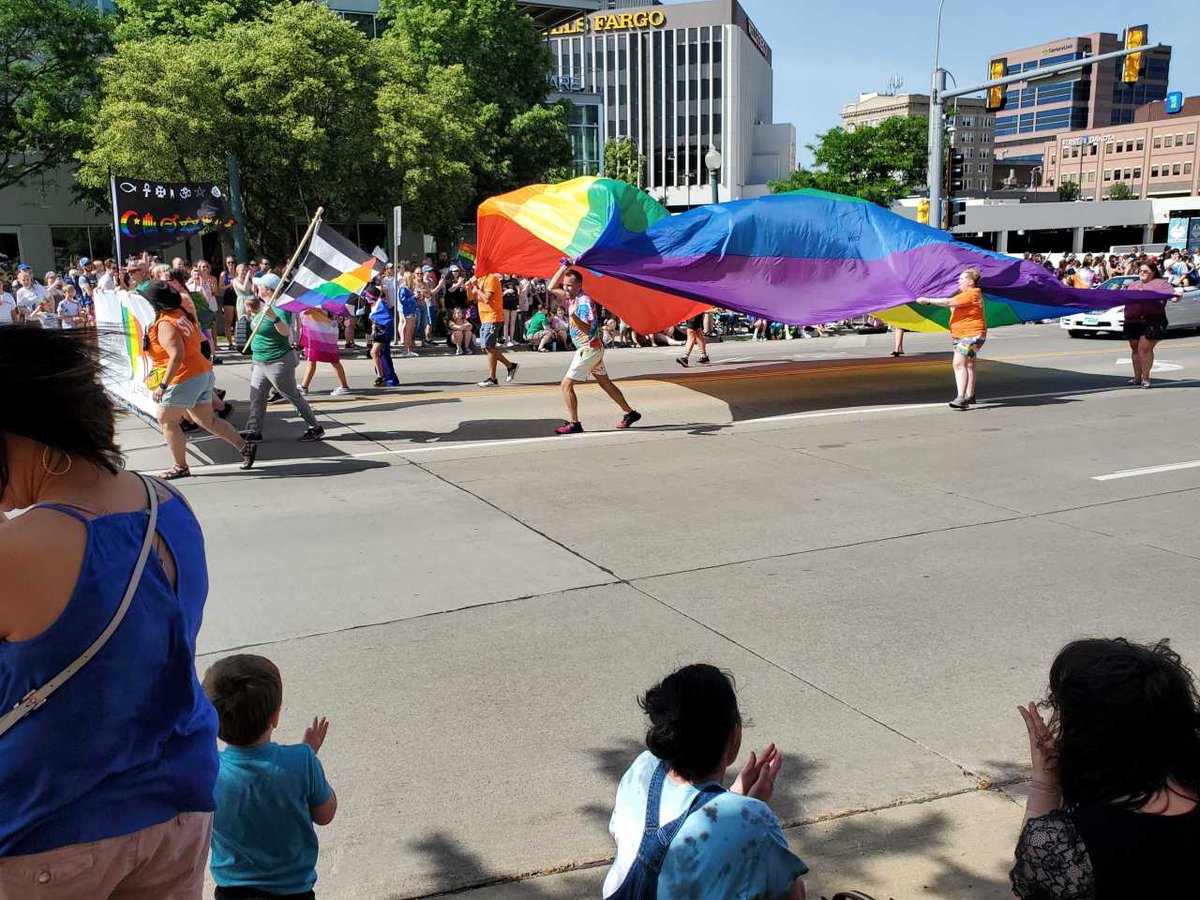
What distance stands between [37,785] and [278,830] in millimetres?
841

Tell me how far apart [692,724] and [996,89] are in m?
27.2

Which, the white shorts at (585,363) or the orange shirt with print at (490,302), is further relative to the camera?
the orange shirt with print at (490,302)

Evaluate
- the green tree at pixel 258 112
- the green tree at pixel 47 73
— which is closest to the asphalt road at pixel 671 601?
the green tree at pixel 258 112

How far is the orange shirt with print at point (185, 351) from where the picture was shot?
357 inches

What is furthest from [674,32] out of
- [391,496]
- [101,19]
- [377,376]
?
[391,496]

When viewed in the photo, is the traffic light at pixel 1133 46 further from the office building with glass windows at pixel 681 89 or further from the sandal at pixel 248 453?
the office building with glass windows at pixel 681 89

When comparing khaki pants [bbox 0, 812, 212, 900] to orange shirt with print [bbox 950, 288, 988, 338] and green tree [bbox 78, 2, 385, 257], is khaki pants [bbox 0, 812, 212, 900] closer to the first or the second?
orange shirt with print [bbox 950, 288, 988, 338]

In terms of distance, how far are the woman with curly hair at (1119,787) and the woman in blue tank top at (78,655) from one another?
173 centimetres

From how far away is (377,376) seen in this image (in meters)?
16.0

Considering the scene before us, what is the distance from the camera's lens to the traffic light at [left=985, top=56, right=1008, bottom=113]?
1011 inches

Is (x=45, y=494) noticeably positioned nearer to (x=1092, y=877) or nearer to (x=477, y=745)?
(x=1092, y=877)

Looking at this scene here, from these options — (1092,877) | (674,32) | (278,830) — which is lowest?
(278,830)

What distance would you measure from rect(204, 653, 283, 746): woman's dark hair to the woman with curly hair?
5.94ft

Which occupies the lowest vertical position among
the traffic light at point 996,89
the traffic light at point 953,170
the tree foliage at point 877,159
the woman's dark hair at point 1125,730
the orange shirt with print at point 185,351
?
the woman's dark hair at point 1125,730
